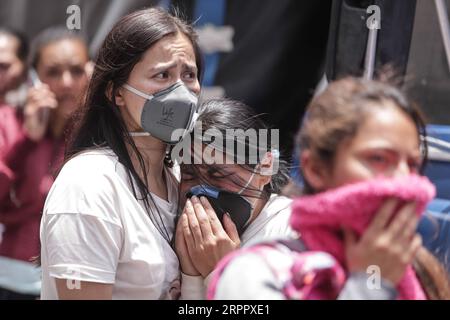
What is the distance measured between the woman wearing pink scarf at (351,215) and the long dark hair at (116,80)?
0.84m

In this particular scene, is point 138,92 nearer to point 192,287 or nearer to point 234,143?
point 234,143

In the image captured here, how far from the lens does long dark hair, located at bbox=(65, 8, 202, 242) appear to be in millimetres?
2521

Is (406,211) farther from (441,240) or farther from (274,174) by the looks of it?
(441,240)

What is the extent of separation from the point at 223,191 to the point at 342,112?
93 cm

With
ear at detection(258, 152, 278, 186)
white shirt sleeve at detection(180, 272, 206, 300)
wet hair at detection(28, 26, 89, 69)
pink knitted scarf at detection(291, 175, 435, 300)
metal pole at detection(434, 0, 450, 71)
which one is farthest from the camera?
wet hair at detection(28, 26, 89, 69)

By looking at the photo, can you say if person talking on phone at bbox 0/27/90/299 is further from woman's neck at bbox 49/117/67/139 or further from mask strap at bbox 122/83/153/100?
mask strap at bbox 122/83/153/100

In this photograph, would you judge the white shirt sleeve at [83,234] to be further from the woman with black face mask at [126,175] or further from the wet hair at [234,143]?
the wet hair at [234,143]

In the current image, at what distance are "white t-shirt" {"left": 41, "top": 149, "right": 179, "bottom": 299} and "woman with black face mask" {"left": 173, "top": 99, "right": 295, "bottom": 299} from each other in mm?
81

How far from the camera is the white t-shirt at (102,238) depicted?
2.28 m

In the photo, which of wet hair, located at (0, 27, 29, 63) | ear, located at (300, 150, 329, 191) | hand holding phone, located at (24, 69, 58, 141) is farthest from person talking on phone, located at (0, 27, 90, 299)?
ear, located at (300, 150, 329, 191)

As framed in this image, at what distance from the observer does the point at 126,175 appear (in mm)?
2432

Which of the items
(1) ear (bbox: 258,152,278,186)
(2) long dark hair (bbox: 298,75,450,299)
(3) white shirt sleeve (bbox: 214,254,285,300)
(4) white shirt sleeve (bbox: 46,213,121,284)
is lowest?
(4) white shirt sleeve (bbox: 46,213,121,284)

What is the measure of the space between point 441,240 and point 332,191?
143 centimetres
